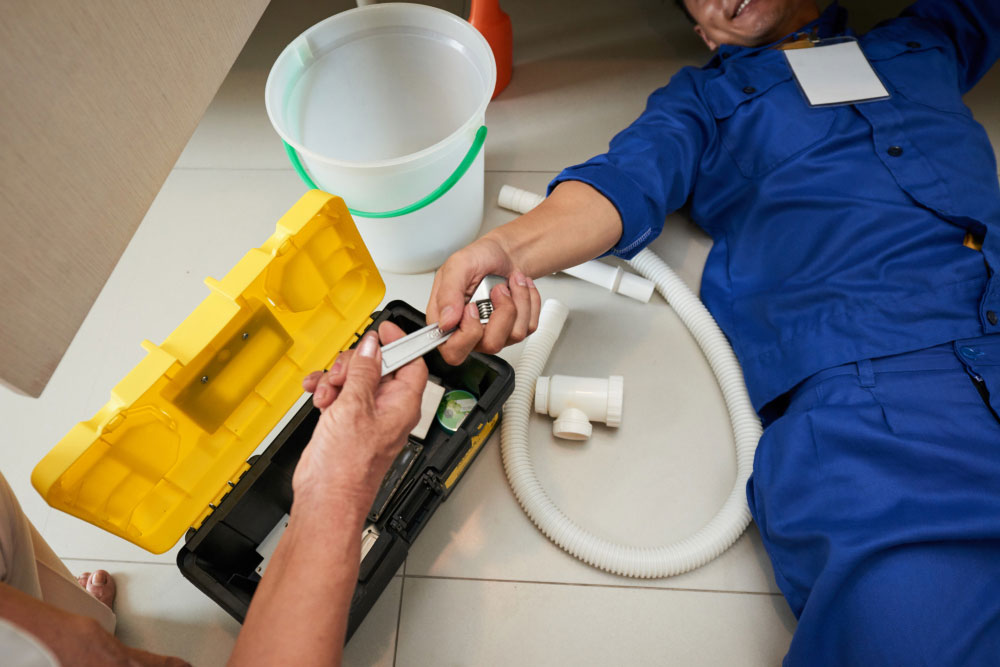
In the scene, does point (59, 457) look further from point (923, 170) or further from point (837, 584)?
point (923, 170)

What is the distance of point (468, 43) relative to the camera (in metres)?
0.93

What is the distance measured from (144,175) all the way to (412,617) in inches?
23.8

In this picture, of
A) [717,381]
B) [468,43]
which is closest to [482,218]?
[468,43]

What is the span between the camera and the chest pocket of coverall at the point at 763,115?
0.88 metres

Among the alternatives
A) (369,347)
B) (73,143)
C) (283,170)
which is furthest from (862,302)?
(283,170)

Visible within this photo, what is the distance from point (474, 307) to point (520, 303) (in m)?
0.05

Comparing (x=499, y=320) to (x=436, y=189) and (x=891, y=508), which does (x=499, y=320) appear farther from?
(x=891, y=508)

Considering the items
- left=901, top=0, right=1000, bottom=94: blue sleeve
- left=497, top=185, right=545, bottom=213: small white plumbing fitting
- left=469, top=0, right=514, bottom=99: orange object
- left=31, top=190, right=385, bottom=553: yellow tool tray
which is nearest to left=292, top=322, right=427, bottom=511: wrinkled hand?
left=31, top=190, right=385, bottom=553: yellow tool tray

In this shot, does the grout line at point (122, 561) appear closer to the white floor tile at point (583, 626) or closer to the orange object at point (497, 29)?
the white floor tile at point (583, 626)

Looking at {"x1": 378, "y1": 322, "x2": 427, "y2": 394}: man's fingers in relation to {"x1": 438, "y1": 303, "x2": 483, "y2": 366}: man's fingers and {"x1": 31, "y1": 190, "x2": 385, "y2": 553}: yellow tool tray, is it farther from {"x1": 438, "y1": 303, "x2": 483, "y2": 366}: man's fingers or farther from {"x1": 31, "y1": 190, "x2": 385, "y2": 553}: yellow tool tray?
{"x1": 31, "y1": 190, "x2": 385, "y2": 553}: yellow tool tray

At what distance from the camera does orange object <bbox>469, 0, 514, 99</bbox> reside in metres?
1.15

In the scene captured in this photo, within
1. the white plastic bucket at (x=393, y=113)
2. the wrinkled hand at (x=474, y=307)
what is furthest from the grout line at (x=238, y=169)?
the wrinkled hand at (x=474, y=307)

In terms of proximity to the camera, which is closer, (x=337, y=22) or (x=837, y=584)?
(x=837, y=584)

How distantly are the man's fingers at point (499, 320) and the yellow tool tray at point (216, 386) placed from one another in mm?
195
